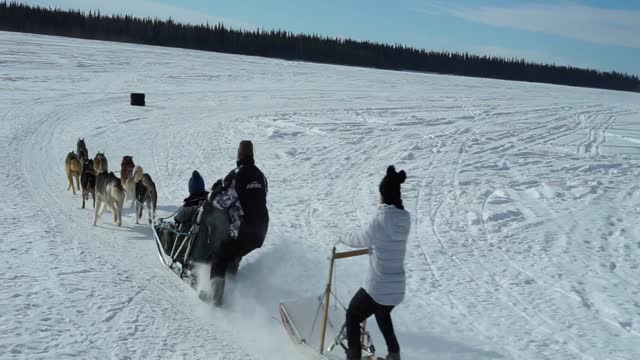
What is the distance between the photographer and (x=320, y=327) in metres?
5.38

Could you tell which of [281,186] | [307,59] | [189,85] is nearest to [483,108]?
[189,85]

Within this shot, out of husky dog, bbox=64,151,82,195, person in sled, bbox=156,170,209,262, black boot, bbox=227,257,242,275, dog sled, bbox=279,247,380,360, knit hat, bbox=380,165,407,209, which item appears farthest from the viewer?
husky dog, bbox=64,151,82,195

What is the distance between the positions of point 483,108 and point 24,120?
716 inches

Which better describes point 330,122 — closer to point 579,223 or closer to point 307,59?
point 579,223

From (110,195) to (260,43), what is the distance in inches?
2627

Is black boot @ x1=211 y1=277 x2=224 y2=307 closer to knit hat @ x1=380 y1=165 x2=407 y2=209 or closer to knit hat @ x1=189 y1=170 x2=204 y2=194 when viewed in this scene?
knit hat @ x1=189 y1=170 x2=204 y2=194

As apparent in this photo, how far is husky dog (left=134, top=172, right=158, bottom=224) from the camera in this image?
8641mm

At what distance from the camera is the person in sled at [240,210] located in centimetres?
588

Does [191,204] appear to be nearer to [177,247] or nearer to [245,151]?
[177,247]

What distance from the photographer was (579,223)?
9.41 meters

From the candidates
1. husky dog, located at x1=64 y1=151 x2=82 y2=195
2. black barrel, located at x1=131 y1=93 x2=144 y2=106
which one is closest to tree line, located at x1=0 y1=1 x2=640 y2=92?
black barrel, located at x1=131 y1=93 x2=144 y2=106

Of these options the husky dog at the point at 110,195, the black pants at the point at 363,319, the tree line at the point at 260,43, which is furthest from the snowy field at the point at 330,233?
the tree line at the point at 260,43

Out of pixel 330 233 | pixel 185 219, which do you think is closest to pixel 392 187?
pixel 185 219

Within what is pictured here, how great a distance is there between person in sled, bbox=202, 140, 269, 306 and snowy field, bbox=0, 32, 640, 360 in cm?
34
